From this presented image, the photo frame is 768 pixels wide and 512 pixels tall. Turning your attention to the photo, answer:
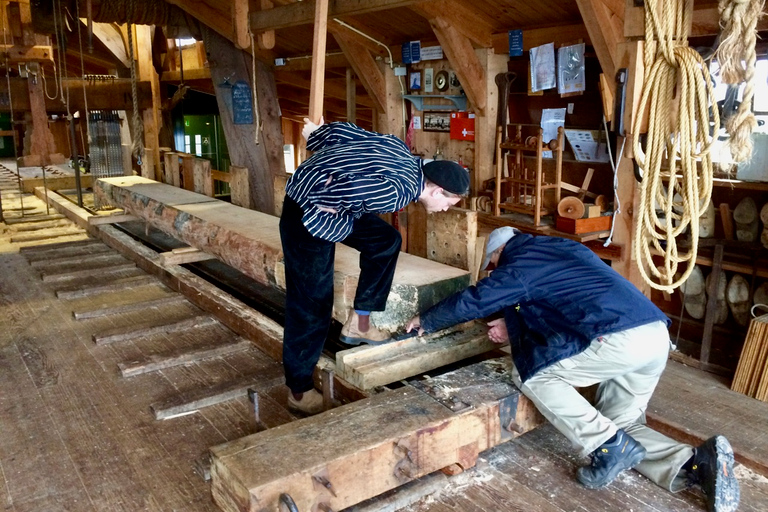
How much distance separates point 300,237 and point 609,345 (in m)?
1.34

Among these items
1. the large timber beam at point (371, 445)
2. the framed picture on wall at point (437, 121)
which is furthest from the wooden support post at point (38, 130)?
the large timber beam at point (371, 445)

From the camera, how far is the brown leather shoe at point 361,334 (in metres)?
3.03

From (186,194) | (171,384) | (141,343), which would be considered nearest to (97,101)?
(186,194)

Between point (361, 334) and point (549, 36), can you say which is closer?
point (361, 334)

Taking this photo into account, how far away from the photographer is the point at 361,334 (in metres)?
3.04

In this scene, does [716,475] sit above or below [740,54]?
below

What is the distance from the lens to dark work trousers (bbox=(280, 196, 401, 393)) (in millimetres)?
2937

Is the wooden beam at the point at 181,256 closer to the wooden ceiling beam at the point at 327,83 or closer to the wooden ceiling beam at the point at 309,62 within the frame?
the wooden ceiling beam at the point at 309,62

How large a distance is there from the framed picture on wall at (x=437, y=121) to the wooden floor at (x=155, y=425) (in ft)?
10.3

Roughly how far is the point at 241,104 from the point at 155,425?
14.6 ft

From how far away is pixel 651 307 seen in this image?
8.71ft

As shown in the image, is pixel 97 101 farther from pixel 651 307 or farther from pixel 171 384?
pixel 651 307

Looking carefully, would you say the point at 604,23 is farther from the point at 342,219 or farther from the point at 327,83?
the point at 327,83

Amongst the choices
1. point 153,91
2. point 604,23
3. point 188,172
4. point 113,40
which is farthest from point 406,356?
→ point 113,40
